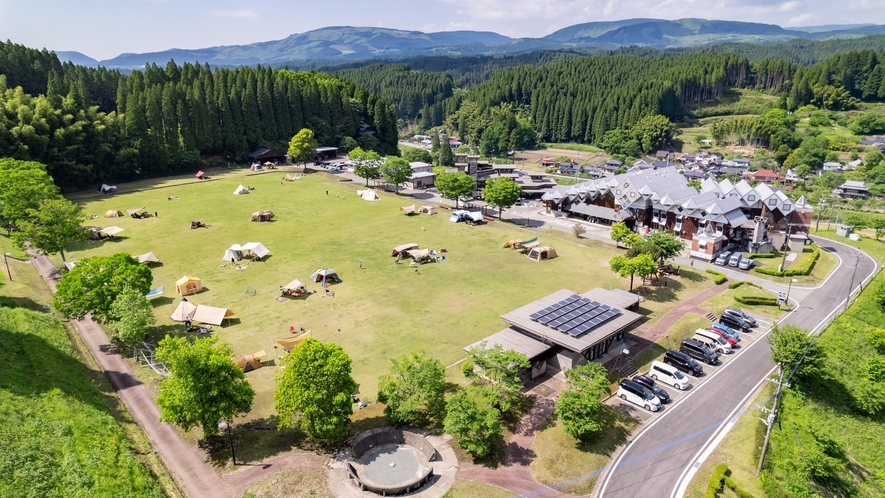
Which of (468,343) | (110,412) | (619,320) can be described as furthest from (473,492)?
(110,412)

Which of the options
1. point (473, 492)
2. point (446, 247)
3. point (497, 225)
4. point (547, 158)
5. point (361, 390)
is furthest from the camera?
point (547, 158)

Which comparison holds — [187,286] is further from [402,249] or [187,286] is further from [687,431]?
[687,431]

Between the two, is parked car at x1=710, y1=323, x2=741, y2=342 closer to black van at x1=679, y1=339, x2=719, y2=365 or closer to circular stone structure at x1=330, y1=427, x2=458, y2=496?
black van at x1=679, y1=339, x2=719, y2=365

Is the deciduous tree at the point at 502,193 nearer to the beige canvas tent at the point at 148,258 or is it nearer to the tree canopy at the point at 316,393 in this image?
the beige canvas tent at the point at 148,258

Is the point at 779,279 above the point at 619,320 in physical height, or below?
below

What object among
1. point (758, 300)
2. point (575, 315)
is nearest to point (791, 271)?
point (758, 300)

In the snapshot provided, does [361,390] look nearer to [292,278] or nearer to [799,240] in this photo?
[292,278]

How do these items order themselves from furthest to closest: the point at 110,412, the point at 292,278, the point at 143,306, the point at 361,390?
1. the point at 292,278
2. the point at 143,306
3. the point at 361,390
4. the point at 110,412
